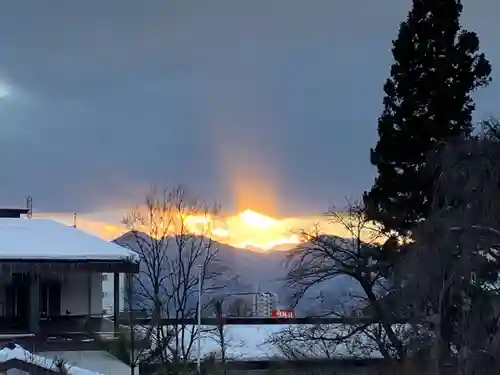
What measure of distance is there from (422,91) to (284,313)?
9141 millimetres

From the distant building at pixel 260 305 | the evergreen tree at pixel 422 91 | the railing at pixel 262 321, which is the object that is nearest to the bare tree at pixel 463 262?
the railing at pixel 262 321

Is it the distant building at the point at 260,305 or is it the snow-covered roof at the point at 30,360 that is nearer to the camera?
the snow-covered roof at the point at 30,360

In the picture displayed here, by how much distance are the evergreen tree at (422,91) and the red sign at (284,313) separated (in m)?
4.41

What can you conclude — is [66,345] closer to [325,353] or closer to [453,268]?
[325,353]

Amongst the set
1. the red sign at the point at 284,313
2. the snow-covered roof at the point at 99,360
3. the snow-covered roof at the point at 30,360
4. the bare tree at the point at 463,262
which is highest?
the bare tree at the point at 463,262

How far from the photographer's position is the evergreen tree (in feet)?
99.8

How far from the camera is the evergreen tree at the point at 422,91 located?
99.8 feet

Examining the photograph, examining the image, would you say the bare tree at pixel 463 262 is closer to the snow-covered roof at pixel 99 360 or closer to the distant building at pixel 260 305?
the snow-covered roof at pixel 99 360

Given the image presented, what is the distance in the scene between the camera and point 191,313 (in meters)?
36.8

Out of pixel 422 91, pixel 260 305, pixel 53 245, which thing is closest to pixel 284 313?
pixel 53 245

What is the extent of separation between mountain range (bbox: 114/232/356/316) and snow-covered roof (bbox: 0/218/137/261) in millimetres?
3833

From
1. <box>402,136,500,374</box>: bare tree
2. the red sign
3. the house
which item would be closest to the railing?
the red sign

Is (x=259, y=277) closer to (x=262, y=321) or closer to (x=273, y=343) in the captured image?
(x=262, y=321)

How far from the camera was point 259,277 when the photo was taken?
1804 inches
